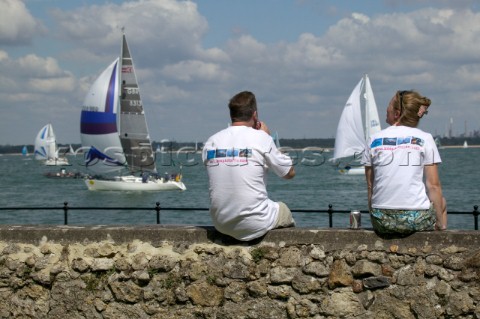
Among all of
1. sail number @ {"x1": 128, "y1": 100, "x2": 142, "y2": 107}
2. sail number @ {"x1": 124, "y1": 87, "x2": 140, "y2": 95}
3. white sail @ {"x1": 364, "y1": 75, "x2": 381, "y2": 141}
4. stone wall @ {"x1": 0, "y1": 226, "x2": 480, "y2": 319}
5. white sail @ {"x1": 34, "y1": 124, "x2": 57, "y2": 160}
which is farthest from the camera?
white sail @ {"x1": 34, "y1": 124, "x2": 57, "y2": 160}

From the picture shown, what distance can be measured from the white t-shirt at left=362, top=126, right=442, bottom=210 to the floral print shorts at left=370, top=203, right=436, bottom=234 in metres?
0.04

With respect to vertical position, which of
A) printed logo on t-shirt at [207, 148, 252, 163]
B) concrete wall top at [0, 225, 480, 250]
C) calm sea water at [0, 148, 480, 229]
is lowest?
calm sea water at [0, 148, 480, 229]

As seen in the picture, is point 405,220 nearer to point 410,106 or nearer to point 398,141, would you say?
point 398,141

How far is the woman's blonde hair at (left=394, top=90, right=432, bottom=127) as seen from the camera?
609cm

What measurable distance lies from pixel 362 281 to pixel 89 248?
214cm

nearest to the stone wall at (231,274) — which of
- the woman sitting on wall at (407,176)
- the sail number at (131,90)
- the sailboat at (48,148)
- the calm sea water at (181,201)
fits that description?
the woman sitting on wall at (407,176)

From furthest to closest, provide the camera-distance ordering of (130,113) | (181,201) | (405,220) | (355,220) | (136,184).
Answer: (136,184), (130,113), (181,201), (355,220), (405,220)

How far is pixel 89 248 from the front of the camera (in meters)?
6.66

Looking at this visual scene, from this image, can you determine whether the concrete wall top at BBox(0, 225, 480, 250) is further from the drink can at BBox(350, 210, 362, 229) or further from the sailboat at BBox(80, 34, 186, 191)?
the sailboat at BBox(80, 34, 186, 191)

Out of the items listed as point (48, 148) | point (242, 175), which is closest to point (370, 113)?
point (242, 175)

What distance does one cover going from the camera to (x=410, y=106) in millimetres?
6086

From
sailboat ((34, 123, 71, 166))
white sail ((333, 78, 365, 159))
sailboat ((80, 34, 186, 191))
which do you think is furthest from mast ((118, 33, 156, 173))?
sailboat ((34, 123, 71, 166))

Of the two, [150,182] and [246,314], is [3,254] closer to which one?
[246,314]

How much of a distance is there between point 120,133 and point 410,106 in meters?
54.3
